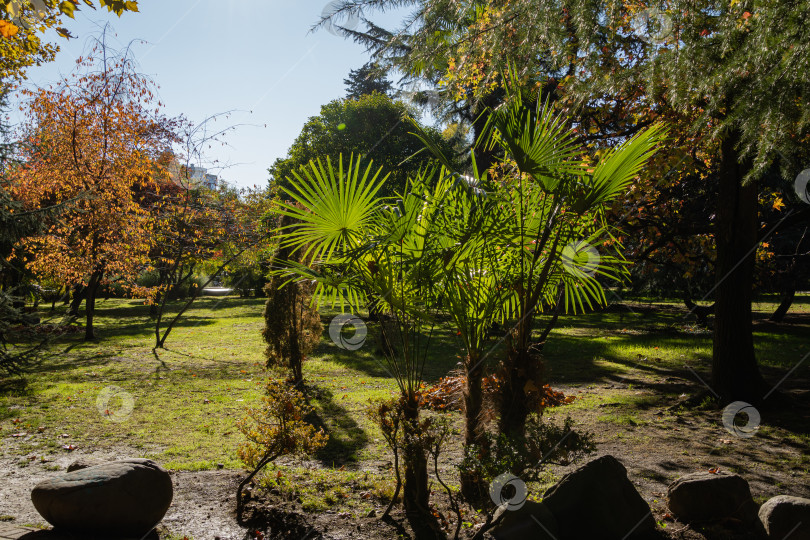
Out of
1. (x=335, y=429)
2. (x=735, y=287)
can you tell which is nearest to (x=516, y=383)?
(x=335, y=429)

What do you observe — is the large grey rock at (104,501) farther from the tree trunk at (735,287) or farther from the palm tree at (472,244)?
the tree trunk at (735,287)

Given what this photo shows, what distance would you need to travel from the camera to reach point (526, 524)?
3184 millimetres

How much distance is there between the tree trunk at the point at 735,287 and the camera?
6.04 meters

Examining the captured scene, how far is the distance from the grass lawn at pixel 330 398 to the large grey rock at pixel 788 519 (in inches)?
40.7

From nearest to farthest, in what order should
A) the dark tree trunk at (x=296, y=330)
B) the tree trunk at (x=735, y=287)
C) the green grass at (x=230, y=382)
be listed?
the green grass at (x=230, y=382)
the tree trunk at (x=735, y=287)
the dark tree trunk at (x=296, y=330)

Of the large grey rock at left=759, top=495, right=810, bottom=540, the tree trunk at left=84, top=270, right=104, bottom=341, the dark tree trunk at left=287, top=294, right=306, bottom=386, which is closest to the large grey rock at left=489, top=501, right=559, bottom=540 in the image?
the large grey rock at left=759, top=495, right=810, bottom=540

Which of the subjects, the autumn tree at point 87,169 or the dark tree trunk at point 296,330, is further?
the autumn tree at point 87,169

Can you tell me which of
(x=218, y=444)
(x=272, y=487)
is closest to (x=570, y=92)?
(x=272, y=487)

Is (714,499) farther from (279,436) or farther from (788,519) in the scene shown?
(279,436)

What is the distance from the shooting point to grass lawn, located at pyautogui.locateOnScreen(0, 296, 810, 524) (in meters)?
4.87

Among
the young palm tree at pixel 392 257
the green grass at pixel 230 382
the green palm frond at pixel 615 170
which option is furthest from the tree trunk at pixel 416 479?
the green palm frond at pixel 615 170

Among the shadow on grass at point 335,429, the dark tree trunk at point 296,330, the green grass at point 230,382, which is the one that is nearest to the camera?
the shadow on grass at point 335,429

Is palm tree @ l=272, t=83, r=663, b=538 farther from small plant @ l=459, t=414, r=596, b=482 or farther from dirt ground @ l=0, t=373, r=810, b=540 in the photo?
dirt ground @ l=0, t=373, r=810, b=540

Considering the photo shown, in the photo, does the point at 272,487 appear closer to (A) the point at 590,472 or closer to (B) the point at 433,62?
(A) the point at 590,472
